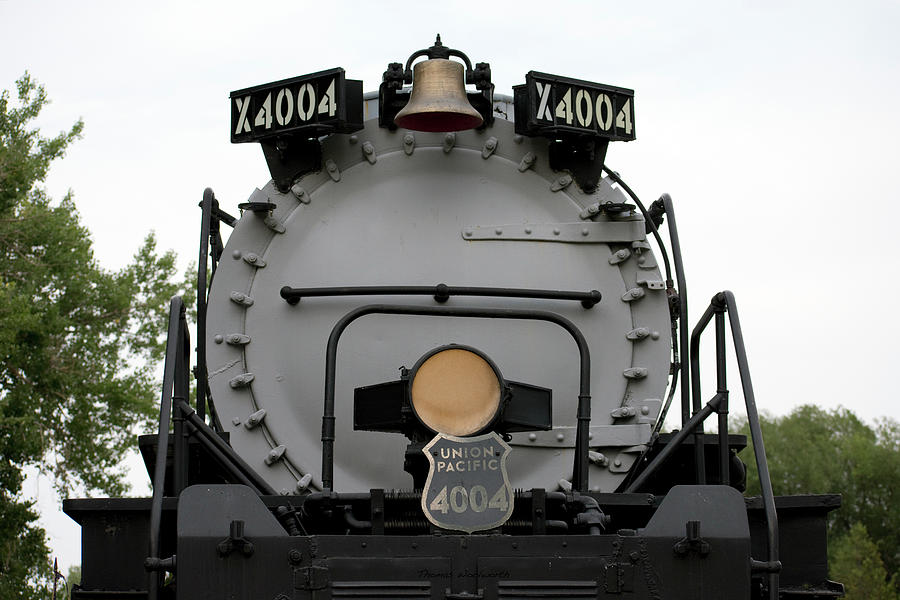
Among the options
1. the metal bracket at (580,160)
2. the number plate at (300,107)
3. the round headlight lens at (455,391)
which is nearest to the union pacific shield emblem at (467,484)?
the round headlight lens at (455,391)

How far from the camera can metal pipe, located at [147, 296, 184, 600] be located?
5.05 metres

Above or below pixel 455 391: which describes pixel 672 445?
below

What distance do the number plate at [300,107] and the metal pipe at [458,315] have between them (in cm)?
123

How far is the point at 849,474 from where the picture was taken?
4269 centimetres

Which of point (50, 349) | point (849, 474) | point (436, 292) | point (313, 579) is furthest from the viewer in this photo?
point (849, 474)

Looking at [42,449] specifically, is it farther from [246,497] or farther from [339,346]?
[246,497]

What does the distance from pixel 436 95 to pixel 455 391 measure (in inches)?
75.9

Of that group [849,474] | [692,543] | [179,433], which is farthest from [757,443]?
[849,474]

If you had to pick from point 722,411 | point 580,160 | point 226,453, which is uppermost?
point 580,160

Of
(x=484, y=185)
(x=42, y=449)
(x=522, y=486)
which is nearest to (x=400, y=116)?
(x=484, y=185)

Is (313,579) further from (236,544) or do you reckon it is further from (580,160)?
(580,160)

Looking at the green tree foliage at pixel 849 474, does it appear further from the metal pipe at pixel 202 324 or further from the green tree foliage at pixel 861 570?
the metal pipe at pixel 202 324

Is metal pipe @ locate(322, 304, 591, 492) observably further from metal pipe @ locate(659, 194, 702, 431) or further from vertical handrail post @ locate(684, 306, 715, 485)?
metal pipe @ locate(659, 194, 702, 431)

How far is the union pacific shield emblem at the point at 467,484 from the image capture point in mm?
5055
